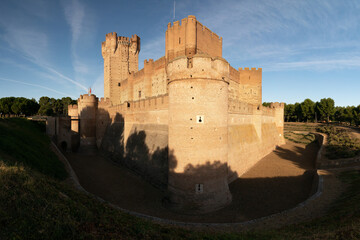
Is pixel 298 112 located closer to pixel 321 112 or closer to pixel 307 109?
pixel 307 109

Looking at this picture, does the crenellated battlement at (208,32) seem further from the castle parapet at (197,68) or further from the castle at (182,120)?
the castle parapet at (197,68)

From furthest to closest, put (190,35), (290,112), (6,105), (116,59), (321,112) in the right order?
(290,112)
(321,112)
(6,105)
(116,59)
(190,35)

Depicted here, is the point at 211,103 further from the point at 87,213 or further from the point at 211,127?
the point at 87,213

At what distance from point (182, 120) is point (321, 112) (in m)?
60.9

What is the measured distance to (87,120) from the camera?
26578 mm

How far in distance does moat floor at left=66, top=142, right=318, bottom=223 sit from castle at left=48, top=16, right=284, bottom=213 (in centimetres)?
70

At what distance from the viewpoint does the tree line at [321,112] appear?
50.3 metres

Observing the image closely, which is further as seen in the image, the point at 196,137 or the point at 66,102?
the point at 66,102

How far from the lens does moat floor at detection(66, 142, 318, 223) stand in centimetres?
1057

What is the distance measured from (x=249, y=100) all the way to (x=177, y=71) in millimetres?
19823

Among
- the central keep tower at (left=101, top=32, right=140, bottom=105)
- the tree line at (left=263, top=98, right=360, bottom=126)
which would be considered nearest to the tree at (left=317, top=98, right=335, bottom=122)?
the tree line at (left=263, top=98, right=360, bottom=126)

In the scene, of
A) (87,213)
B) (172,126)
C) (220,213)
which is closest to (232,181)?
(220,213)

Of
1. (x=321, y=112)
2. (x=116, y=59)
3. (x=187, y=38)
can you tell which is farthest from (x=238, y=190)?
(x=321, y=112)

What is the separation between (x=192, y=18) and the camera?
17.3 metres
